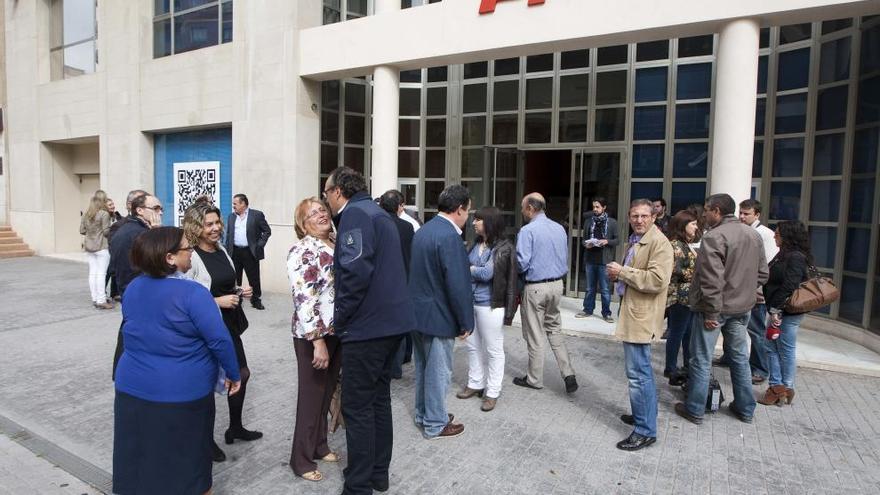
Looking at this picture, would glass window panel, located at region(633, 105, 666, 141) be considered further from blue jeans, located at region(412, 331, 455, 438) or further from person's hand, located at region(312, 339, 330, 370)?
person's hand, located at region(312, 339, 330, 370)

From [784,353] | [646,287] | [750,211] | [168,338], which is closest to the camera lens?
[168,338]

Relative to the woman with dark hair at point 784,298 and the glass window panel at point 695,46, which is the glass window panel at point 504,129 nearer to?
the glass window panel at point 695,46

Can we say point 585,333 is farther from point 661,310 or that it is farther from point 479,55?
point 479,55

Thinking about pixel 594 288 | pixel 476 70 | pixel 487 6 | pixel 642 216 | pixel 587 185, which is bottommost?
pixel 594 288

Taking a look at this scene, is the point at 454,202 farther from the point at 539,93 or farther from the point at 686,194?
the point at 539,93

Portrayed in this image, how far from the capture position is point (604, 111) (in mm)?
10164

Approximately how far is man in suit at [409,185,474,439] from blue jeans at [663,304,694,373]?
2.56 meters

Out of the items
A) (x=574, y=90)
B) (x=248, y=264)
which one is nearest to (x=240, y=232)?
(x=248, y=264)

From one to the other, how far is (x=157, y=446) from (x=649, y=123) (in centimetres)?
946

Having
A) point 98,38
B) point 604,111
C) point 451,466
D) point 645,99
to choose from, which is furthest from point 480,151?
point 98,38

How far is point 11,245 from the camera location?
1617 centimetres

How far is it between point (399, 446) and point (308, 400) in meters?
0.90

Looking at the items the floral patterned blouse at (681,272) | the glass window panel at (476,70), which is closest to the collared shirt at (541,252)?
the floral patterned blouse at (681,272)

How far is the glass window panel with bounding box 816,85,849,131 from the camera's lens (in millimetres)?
7991
